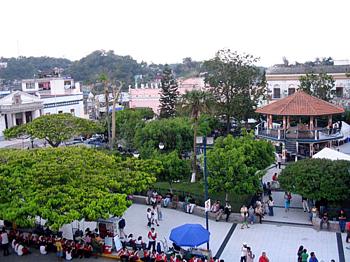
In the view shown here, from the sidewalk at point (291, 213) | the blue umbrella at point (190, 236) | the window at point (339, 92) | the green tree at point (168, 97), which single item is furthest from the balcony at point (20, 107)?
the blue umbrella at point (190, 236)

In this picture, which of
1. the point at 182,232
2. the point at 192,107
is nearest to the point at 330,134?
the point at 192,107

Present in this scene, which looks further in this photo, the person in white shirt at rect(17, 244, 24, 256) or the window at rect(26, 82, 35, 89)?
the window at rect(26, 82, 35, 89)

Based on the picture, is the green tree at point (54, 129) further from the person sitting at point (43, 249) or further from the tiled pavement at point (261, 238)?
the person sitting at point (43, 249)

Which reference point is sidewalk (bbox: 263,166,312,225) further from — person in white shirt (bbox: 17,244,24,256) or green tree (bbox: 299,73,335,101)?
green tree (bbox: 299,73,335,101)

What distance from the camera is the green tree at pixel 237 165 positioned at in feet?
76.8

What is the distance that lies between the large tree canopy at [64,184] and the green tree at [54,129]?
12.7 m

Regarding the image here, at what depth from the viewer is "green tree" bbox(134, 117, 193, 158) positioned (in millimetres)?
33312

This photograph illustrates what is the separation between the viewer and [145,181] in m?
21.3

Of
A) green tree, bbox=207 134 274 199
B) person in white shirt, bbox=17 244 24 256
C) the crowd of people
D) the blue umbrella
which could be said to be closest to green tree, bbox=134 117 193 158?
green tree, bbox=207 134 274 199

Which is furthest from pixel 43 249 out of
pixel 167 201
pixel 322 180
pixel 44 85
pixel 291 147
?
pixel 44 85

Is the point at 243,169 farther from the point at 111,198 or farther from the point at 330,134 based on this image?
the point at 330,134

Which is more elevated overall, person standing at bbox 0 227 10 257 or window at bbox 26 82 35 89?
window at bbox 26 82 35 89

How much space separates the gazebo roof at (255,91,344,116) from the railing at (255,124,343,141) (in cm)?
157

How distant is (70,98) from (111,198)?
46588 millimetres
